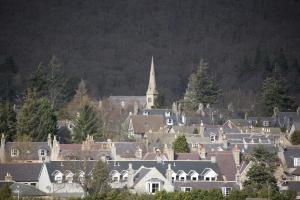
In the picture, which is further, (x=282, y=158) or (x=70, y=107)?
(x=70, y=107)

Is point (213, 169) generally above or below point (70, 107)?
below

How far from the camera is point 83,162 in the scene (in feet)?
251

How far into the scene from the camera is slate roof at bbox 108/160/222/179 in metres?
75.9

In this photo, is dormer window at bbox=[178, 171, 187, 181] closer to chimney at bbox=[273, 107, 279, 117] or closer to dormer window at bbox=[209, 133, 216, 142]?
dormer window at bbox=[209, 133, 216, 142]

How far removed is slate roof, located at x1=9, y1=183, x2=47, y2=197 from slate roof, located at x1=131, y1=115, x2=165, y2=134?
31517mm

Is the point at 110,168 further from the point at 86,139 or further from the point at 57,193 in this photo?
the point at 86,139

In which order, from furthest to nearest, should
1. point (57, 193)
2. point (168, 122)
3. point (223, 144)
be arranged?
point (168, 122)
point (223, 144)
point (57, 193)

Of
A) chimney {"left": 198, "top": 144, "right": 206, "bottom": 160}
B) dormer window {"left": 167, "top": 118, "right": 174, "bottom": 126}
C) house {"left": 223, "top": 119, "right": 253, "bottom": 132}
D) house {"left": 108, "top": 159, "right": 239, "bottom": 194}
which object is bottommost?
house {"left": 108, "top": 159, "right": 239, "bottom": 194}

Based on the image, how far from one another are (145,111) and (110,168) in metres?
43.1

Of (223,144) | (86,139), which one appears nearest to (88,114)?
(86,139)

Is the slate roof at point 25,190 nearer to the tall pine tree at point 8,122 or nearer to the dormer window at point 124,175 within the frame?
the dormer window at point 124,175

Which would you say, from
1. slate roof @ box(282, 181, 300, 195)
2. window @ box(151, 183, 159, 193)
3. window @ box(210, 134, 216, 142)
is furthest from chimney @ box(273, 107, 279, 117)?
window @ box(151, 183, 159, 193)

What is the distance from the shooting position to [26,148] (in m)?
87.9

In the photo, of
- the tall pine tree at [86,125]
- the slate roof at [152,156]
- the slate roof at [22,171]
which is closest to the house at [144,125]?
the tall pine tree at [86,125]
